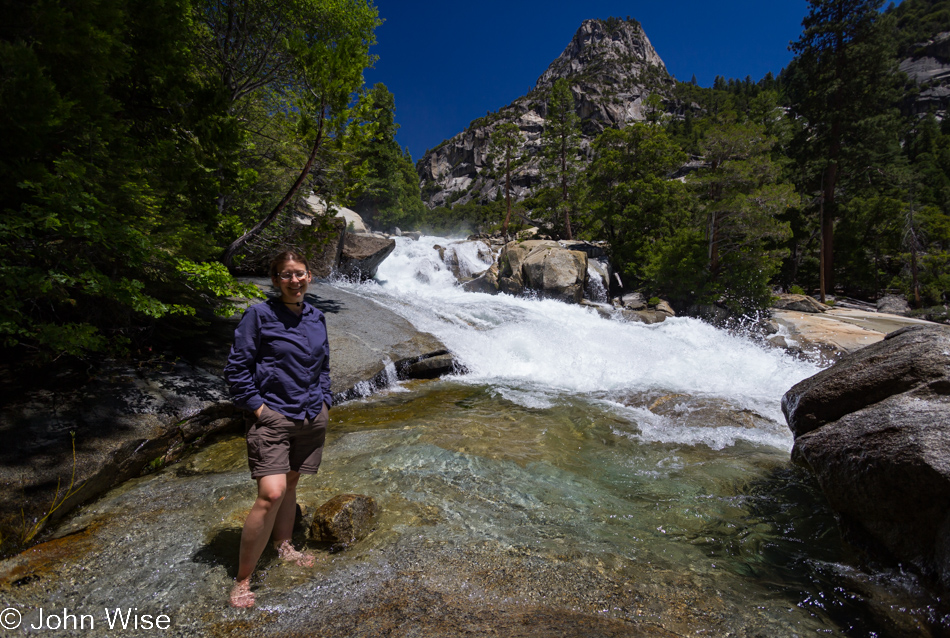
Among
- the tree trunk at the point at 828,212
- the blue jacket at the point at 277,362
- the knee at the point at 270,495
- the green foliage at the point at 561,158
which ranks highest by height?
the green foliage at the point at 561,158

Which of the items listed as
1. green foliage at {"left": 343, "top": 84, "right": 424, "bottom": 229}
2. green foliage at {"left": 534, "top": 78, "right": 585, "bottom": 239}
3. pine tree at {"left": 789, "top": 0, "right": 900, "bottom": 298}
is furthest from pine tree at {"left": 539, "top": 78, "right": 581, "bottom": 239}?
pine tree at {"left": 789, "top": 0, "right": 900, "bottom": 298}

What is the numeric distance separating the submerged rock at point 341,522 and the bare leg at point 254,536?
681 mm

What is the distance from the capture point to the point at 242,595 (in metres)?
2.45

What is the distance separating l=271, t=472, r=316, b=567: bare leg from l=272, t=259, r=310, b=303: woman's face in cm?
129

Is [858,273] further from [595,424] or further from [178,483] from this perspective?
[178,483]

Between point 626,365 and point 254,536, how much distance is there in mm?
10016

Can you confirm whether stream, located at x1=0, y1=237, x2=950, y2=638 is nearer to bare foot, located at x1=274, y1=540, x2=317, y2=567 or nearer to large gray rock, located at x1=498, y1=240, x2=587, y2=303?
bare foot, located at x1=274, y1=540, x2=317, y2=567

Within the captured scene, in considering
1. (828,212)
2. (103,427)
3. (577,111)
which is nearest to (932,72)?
(577,111)

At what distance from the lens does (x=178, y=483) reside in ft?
13.5

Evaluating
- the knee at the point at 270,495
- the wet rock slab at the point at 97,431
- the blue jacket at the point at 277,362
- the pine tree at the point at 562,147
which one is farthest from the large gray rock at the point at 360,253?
the knee at the point at 270,495

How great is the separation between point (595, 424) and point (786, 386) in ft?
19.4

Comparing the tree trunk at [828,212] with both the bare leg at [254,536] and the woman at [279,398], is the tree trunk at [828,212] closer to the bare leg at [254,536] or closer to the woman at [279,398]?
the woman at [279,398]

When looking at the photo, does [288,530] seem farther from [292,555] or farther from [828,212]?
[828,212]

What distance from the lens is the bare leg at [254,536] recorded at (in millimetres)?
2443
